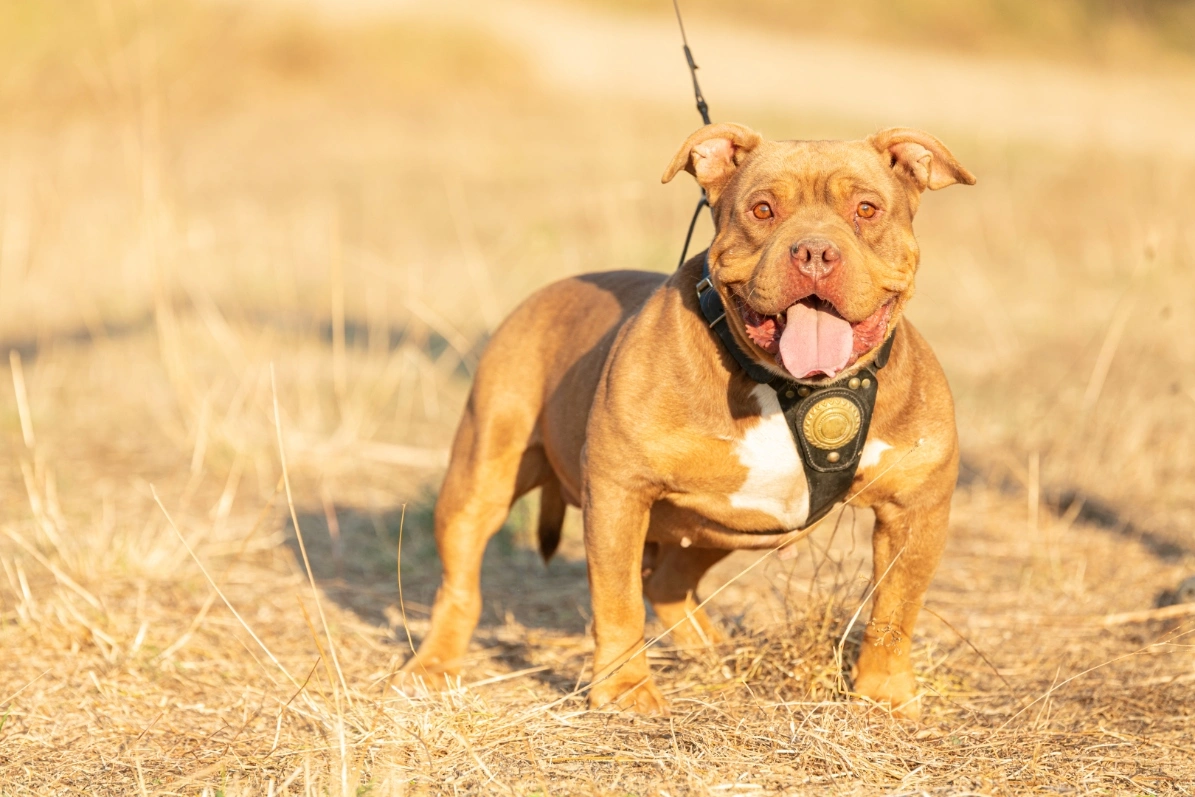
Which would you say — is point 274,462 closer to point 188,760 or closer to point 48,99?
point 188,760

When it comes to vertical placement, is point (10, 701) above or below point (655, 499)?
below

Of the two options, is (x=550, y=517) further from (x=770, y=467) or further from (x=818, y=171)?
(x=818, y=171)

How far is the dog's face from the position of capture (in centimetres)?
332

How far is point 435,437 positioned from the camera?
25.4 ft

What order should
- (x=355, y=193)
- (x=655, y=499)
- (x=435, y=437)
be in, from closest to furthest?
Answer: (x=655, y=499) < (x=435, y=437) < (x=355, y=193)

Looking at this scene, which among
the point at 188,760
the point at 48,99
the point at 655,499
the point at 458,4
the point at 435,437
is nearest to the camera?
the point at 188,760

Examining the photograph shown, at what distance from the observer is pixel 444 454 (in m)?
7.31

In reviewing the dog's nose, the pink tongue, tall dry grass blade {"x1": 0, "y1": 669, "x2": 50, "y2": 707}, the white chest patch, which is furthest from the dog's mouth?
tall dry grass blade {"x1": 0, "y1": 669, "x2": 50, "y2": 707}

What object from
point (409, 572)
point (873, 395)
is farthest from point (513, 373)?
point (409, 572)

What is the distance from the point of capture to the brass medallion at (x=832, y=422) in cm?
355

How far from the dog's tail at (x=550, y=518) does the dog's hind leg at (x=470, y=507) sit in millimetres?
167

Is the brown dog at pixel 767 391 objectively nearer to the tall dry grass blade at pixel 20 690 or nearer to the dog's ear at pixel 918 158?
the dog's ear at pixel 918 158

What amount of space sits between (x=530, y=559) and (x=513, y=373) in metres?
1.77

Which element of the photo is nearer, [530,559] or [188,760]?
[188,760]
